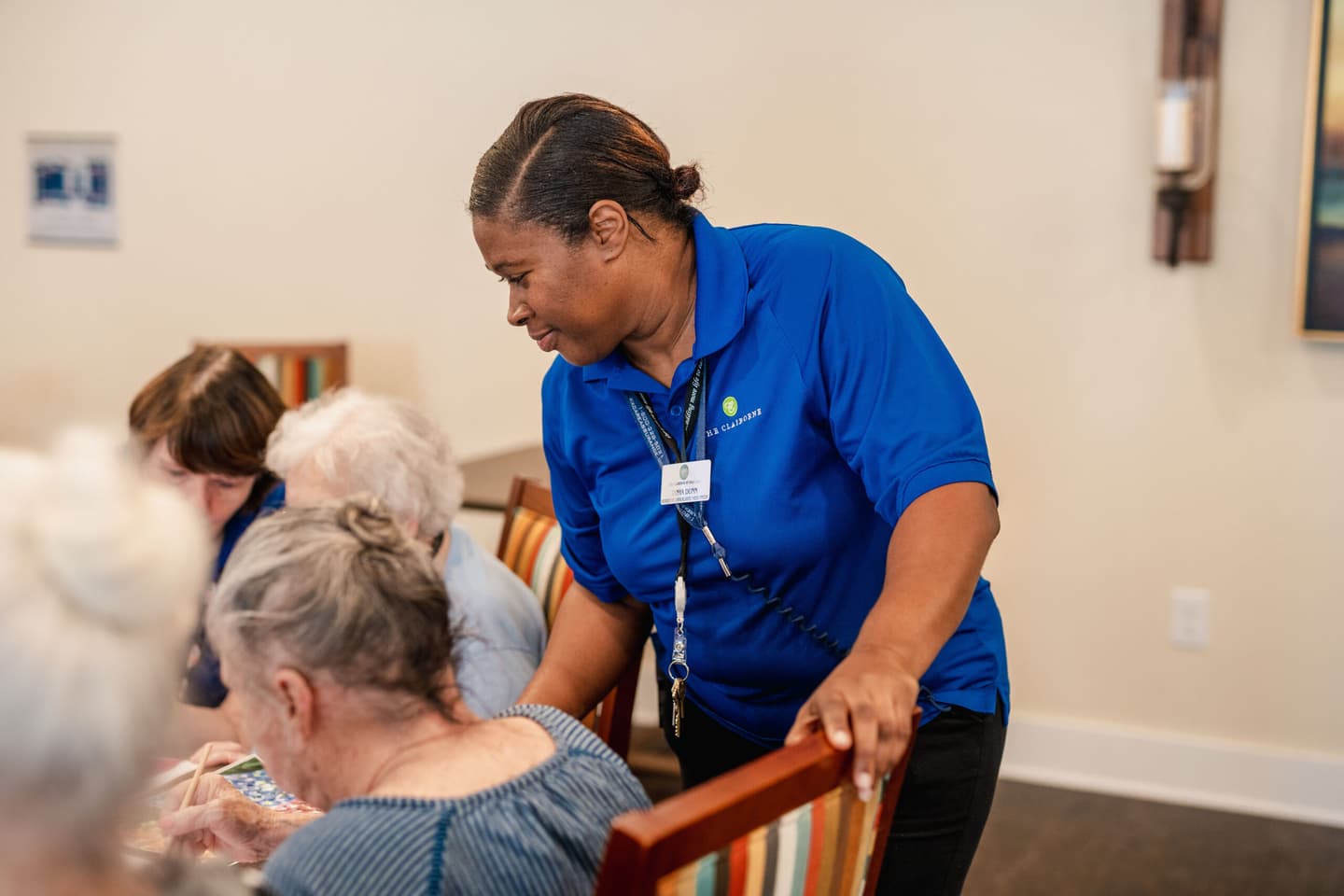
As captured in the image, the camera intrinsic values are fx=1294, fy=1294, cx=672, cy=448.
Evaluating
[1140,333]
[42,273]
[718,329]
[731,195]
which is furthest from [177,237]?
[718,329]

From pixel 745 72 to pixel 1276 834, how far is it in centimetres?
237

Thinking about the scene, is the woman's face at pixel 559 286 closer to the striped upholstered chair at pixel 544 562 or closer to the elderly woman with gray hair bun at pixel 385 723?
the elderly woman with gray hair bun at pixel 385 723

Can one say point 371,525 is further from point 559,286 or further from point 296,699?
point 559,286

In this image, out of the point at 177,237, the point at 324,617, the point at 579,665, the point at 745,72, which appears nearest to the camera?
the point at 324,617

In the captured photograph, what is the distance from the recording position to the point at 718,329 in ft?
4.83

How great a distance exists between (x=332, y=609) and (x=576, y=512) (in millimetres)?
554

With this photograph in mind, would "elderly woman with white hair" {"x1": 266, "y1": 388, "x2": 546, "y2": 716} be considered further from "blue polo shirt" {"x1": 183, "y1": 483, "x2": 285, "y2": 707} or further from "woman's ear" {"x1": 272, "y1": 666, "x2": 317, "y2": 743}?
"woman's ear" {"x1": 272, "y1": 666, "x2": 317, "y2": 743}

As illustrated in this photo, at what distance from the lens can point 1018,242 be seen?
3.36m

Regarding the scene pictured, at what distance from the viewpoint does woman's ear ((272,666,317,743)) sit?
3.83 ft

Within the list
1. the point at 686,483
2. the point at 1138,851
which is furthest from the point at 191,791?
the point at 1138,851

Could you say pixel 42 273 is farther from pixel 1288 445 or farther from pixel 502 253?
pixel 1288 445

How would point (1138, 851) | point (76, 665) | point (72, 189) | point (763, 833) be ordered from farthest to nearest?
point (72, 189) → point (1138, 851) → point (763, 833) → point (76, 665)

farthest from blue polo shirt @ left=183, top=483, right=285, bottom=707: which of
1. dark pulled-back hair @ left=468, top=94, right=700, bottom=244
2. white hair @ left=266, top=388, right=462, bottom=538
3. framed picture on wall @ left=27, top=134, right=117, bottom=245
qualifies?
framed picture on wall @ left=27, top=134, right=117, bottom=245

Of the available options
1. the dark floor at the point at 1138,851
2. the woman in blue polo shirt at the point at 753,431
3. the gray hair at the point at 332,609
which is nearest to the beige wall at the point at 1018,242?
the dark floor at the point at 1138,851
